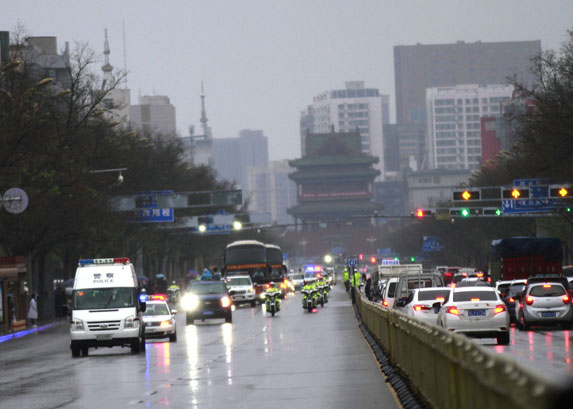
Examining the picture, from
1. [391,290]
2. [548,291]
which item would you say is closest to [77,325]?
[548,291]

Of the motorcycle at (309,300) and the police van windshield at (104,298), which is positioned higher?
the police van windshield at (104,298)

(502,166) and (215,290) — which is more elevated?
(502,166)

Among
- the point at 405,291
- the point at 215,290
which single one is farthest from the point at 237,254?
the point at 405,291

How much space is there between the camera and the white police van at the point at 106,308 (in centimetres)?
3362

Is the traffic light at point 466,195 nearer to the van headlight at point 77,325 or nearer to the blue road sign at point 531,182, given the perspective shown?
the blue road sign at point 531,182

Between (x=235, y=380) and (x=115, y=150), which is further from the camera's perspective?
(x=115, y=150)

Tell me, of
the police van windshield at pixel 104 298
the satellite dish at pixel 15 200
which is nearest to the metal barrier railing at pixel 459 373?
the police van windshield at pixel 104 298

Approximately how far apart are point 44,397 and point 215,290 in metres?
32.4

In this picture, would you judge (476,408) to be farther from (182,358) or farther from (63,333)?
(63,333)

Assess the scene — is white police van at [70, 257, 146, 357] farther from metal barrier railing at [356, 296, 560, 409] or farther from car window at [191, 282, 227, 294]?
car window at [191, 282, 227, 294]

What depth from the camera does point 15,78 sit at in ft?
182

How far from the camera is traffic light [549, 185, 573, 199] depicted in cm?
6506

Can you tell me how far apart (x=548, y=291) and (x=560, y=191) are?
27241 millimetres

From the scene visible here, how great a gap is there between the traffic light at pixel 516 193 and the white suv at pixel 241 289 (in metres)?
14.5
